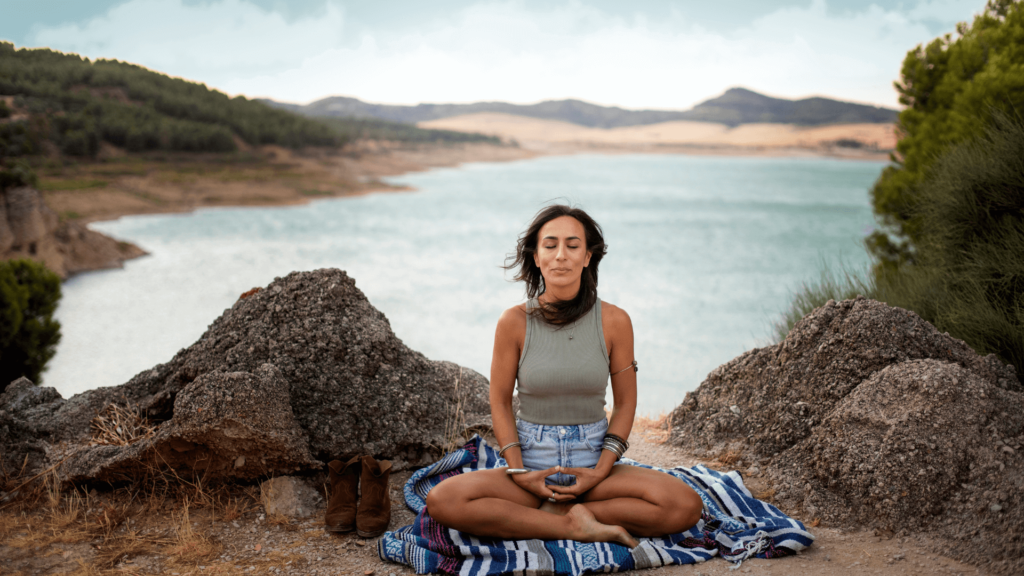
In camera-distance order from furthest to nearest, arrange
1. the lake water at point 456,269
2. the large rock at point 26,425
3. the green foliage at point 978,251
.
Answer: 1. the lake water at point 456,269
2. the green foliage at point 978,251
3. the large rock at point 26,425

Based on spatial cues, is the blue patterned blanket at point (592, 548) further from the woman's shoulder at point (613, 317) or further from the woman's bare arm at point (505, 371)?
the woman's shoulder at point (613, 317)

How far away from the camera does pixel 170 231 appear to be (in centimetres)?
1847

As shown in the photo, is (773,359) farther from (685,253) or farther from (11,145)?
(685,253)

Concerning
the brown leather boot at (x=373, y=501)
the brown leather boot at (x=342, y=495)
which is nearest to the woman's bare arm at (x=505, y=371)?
the brown leather boot at (x=373, y=501)

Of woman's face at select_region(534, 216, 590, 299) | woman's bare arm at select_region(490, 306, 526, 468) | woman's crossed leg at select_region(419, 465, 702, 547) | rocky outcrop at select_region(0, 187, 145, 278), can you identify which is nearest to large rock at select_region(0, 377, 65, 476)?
woman's crossed leg at select_region(419, 465, 702, 547)

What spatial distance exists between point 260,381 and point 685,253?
17.8 metres

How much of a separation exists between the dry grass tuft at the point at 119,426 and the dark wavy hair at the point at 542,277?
2.21 meters

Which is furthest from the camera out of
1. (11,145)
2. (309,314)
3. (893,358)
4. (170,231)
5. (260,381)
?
(170,231)

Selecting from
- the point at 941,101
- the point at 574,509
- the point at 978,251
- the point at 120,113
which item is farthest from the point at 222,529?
the point at 120,113

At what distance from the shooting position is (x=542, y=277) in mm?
3242

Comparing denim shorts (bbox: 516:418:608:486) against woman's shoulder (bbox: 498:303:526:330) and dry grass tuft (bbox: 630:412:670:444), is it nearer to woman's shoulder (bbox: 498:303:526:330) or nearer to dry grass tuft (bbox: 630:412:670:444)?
woman's shoulder (bbox: 498:303:526:330)

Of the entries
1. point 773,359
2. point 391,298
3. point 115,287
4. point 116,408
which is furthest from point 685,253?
point 116,408

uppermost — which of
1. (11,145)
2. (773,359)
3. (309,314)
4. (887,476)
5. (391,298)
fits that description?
(11,145)

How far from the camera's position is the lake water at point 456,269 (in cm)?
1038
